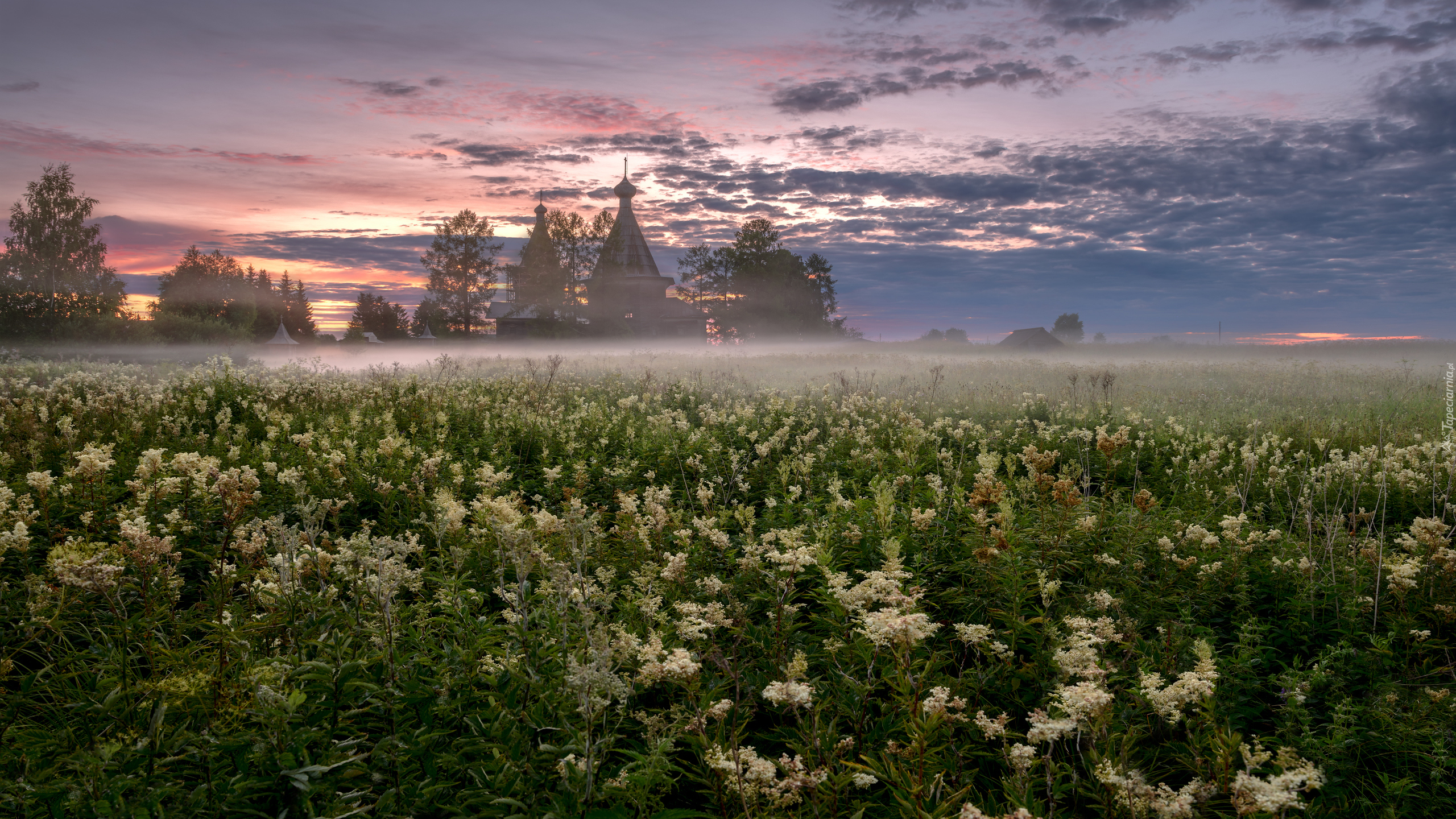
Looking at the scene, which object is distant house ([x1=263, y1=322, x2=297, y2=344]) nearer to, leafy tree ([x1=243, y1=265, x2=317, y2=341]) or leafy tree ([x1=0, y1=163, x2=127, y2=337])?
leafy tree ([x1=243, y1=265, x2=317, y2=341])

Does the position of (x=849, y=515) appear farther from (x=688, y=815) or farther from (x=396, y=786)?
(x=396, y=786)

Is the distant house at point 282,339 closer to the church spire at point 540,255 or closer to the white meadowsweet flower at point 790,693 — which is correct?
the church spire at point 540,255

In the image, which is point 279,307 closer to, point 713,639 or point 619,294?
point 619,294

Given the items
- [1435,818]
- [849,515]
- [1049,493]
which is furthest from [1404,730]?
[849,515]

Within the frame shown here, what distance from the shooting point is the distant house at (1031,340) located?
63.6 m

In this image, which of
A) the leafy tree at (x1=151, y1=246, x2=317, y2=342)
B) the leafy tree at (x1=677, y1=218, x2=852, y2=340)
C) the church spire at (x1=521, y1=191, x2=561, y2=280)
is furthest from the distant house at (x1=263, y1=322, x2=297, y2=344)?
the leafy tree at (x1=677, y1=218, x2=852, y2=340)

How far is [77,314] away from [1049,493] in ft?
201

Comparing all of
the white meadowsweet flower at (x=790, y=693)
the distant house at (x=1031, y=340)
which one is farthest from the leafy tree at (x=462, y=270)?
the white meadowsweet flower at (x=790, y=693)

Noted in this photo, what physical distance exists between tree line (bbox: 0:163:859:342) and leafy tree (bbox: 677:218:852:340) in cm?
11

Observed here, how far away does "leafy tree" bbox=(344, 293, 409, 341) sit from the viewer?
94.6m

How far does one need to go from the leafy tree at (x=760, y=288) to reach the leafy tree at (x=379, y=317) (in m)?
47.7

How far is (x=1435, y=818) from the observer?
2924 mm

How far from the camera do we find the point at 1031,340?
2682 inches

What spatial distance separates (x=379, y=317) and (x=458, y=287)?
3468 centimetres
